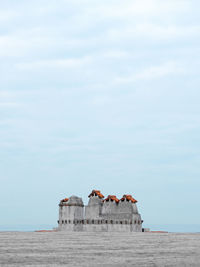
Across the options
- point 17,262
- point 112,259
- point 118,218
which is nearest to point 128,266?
point 112,259

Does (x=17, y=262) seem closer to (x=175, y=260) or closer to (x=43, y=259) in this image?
(x=43, y=259)

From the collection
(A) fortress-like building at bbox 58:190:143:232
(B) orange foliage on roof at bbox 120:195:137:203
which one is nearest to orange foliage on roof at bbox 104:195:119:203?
(A) fortress-like building at bbox 58:190:143:232

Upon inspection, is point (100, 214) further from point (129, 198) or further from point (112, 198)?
point (129, 198)

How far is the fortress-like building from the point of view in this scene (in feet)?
256

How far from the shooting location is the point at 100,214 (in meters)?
80.9

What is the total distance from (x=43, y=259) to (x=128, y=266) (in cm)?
482

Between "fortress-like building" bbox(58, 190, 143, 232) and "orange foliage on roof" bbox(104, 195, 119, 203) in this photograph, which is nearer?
"fortress-like building" bbox(58, 190, 143, 232)

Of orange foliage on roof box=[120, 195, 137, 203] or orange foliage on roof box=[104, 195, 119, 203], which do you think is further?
orange foliage on roof box=[104, 195, 119, 203]

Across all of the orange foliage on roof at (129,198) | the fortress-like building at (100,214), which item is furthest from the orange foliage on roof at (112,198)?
the orange foliage on roof at (129,198)

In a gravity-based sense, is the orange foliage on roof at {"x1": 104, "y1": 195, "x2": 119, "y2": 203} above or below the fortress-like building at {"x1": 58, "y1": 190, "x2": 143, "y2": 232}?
above

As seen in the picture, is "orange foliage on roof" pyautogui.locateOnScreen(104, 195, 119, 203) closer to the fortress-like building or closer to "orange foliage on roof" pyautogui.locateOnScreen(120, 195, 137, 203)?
the fortress-like building

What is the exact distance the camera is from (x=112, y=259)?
66.4ft

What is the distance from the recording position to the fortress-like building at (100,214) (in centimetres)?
7812

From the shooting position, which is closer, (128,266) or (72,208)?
(128,266)
